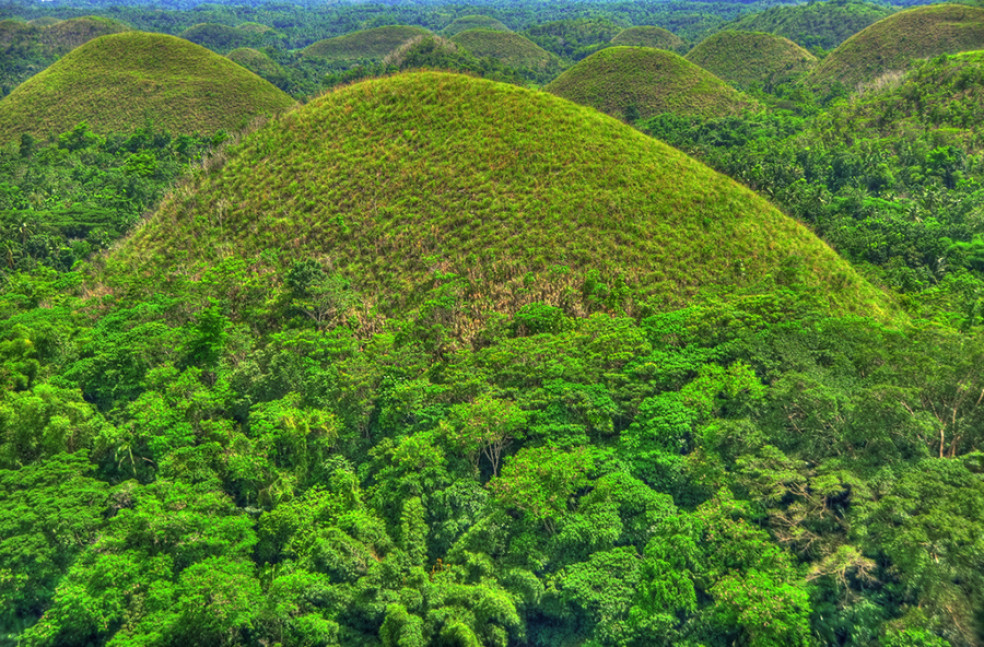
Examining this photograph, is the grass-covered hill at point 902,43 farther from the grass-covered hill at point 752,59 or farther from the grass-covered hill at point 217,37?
the grass-covered hill at point 217,37

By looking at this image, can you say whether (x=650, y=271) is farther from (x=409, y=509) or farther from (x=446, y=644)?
(x=446, y=644)

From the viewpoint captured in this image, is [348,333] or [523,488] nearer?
[523,488]

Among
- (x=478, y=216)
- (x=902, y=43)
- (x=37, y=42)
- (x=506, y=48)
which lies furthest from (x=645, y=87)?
(x=37, y=42)

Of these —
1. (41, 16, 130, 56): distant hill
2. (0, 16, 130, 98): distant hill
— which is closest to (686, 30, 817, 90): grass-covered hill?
(0, 16, 130, 98): distant hill

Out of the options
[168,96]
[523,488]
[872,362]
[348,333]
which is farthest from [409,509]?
[168,96]

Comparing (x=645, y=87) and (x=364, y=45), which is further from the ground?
(x=364, y=45)

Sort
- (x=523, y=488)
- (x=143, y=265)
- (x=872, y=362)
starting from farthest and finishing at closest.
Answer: (x=143, y=265) → (x=872, y=362) → (x=523, y=488)

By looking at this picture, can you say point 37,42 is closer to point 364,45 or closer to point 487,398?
point 364,45
